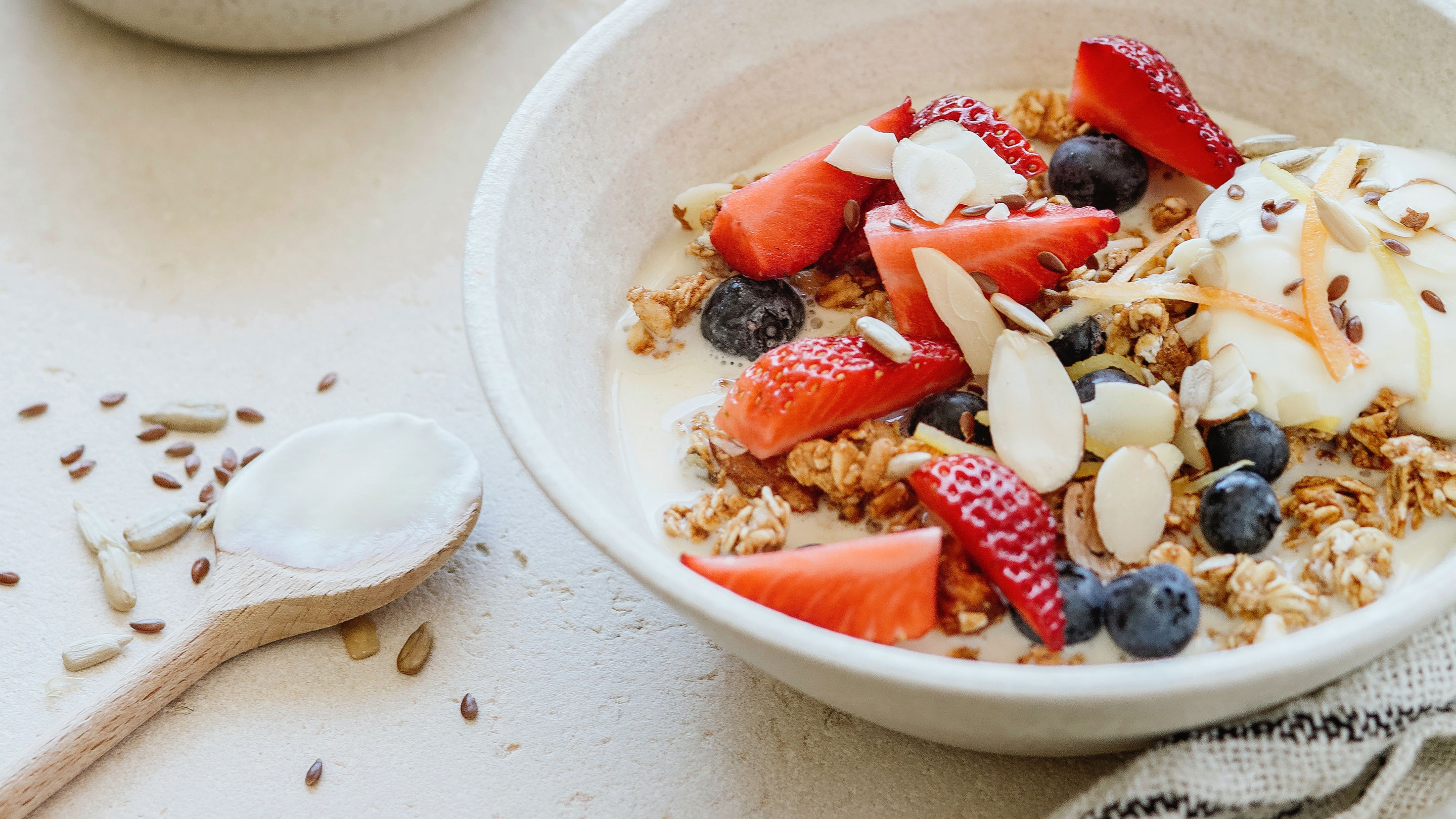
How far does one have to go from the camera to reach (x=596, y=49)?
122 cm

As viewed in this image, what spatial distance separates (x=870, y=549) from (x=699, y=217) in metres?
0.52

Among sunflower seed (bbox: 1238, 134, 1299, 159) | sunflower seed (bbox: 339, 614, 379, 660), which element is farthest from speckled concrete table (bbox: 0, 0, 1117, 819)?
sunflower seed (bbox: 1238, 134, 1299, 159)

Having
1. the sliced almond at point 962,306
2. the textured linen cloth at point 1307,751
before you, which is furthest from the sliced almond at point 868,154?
the textured linen cloth at point 1307,751

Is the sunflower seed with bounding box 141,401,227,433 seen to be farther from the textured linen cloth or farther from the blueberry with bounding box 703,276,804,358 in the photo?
the textured linen cloth

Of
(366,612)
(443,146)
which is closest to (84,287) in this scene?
(443,146)

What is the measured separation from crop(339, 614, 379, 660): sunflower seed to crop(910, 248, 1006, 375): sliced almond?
65 cm

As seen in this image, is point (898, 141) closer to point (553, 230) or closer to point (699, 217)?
point (699, 217)

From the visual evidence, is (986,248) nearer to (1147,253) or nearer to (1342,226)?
(1147,253)

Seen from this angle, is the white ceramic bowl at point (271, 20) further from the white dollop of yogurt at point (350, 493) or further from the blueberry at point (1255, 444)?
the blueberry at point (1255, 444)

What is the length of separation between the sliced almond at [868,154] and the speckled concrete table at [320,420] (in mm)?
489

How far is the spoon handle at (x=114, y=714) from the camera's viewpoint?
1057 millimetres

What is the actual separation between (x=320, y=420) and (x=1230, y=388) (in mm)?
1003

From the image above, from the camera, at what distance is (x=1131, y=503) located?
965 mm

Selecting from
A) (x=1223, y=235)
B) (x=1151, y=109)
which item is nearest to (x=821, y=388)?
(x=1223, y=235)
